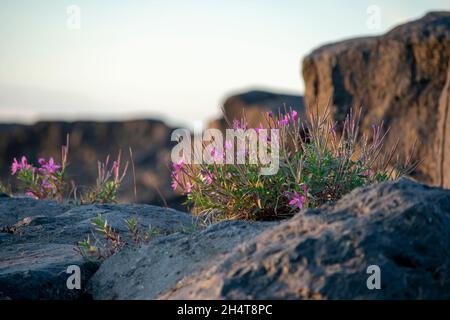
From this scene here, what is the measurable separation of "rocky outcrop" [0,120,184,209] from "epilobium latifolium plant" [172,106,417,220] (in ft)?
59.7

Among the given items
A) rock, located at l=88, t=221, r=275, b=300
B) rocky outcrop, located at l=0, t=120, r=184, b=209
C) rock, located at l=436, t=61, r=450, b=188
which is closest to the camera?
rock, located at l=88, t=221, r=275, b=300

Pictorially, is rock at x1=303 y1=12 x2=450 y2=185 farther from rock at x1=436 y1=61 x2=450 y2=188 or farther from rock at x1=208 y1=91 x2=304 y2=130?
rock at x1=208 y1=91 x2=304 y2=130

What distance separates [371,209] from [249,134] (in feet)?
5.46

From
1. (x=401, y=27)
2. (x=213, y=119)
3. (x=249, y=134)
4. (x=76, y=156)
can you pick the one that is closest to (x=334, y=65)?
(x=401, y=27)

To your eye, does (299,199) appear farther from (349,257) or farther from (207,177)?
(349,257)

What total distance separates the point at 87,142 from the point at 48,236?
65.4 ft

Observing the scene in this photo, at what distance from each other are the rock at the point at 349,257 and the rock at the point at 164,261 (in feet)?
1.00

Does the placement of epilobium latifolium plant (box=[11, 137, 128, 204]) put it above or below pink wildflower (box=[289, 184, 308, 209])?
below

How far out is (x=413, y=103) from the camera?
1015cm

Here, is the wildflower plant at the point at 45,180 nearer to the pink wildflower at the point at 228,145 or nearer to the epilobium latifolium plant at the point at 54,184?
the epilobium latifolium plant at the point at 54,184

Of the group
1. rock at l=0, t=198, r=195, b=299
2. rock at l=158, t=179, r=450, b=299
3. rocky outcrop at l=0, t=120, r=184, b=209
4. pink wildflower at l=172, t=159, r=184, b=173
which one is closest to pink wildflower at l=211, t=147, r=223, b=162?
pink wildflower at l=172, t=159, r=184, b=173

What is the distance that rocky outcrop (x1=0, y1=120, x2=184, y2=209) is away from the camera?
23688 millimetres

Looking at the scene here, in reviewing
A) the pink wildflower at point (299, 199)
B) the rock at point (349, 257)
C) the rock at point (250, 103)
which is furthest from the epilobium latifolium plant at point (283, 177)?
the rock at point (250, 103)
